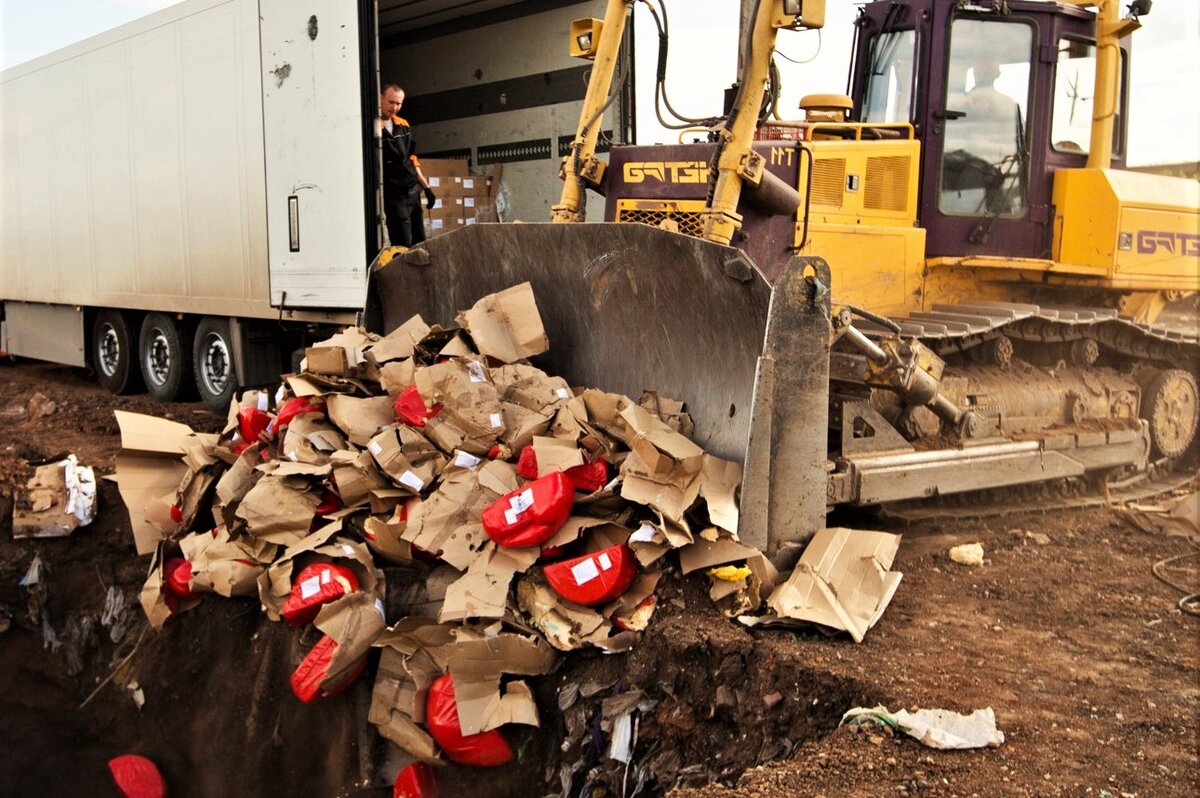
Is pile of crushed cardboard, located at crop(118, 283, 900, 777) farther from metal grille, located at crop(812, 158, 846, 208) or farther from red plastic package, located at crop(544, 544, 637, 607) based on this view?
metal grille, located at crop(812, 158, 846, 208)

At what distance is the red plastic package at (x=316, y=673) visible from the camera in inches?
171

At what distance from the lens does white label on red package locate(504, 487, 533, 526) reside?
→ 4.41 metres

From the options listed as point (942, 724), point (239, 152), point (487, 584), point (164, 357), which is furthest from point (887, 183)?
point (164, 357)

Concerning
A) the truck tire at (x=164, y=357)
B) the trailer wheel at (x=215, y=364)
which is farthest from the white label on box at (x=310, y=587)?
the truck tire at (x=164, y=357)

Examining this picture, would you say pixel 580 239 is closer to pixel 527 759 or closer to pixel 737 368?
pixel 737 368

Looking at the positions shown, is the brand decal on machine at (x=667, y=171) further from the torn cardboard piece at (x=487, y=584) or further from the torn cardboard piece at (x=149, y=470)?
→ the torn cardboard piece at (x=149, y=470)

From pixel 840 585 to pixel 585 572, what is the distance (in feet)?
3.40

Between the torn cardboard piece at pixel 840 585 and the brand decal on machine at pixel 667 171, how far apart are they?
213 cm

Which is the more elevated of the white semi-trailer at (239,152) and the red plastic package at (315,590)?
the white semi-trailer at (239,152)

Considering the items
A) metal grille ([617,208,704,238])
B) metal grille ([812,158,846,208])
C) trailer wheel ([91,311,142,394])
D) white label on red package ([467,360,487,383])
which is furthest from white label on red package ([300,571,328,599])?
trailer wheel ([91,311,142,394])

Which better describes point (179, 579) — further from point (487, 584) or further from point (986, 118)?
point (986, 118)

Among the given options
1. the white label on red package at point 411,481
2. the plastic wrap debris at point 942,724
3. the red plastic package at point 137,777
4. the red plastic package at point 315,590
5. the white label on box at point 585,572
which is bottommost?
the red plastic package at point 137,777

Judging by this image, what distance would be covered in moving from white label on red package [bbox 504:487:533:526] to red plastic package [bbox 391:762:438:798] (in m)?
0.99

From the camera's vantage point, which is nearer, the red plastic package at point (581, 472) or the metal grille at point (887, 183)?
the red plastic package at point (581, 472)
